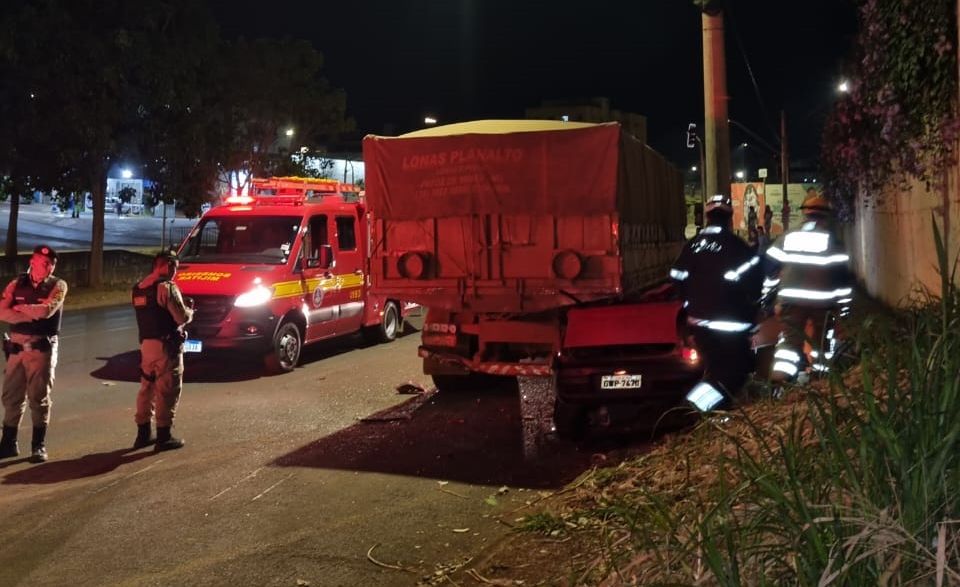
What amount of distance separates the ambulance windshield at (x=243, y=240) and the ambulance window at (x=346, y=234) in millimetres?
954

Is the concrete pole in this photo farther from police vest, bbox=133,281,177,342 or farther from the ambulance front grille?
police vest, bbox=133,281,177,342

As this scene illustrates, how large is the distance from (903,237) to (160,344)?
10561 millimetres

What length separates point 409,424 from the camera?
880 cm

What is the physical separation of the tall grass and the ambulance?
7429 millimetres

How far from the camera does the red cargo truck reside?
8.81 metres

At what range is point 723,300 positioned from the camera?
6.57 metres

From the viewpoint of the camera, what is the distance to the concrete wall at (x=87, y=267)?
87.6ft

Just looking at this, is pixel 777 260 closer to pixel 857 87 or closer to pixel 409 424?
pixel 409 424

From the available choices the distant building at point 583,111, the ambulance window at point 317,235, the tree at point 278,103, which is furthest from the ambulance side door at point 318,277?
the distant building at point 583,111

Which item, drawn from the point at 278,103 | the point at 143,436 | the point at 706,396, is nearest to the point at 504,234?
the point at 706,396

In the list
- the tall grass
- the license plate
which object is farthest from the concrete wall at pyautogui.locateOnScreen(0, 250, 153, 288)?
the tall grass

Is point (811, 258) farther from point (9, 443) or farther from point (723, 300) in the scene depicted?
point (9, 443)

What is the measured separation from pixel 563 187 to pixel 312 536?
4504 mm

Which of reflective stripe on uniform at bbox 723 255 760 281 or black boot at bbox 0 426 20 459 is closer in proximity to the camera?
reflective stripe on uniform at bbox 723 255 760 281
